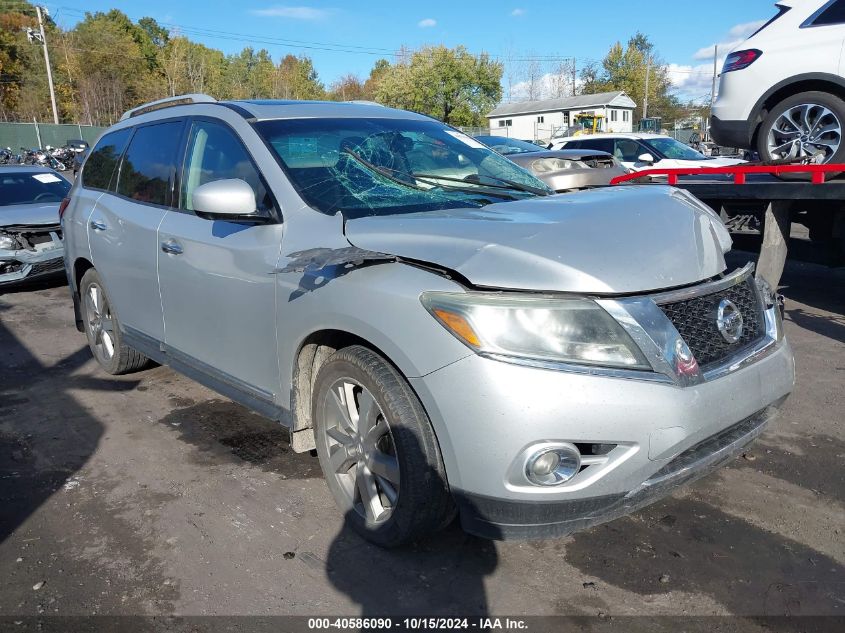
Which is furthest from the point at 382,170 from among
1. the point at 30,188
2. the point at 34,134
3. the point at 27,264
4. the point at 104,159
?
the point at 34,134

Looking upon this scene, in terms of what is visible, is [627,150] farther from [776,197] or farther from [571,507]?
[571,507]

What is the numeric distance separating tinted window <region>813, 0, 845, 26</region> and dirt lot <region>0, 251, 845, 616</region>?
11.7 ft

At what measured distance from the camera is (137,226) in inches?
165

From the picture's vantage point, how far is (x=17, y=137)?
47.3 meters

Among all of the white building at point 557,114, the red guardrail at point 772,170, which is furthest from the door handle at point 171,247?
the white building at point 557,114

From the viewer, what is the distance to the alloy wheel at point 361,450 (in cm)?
273

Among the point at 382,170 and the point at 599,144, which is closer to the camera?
the point at 382,170

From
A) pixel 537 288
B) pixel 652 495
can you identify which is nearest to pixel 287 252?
pixel 537 288

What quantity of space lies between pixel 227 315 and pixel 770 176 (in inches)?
220

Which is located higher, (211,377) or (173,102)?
(173,102)

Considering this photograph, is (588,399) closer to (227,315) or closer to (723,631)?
(723,631)

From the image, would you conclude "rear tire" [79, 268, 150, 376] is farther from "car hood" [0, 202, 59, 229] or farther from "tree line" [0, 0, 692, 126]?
"tree line" [0, 0, 692, 126]

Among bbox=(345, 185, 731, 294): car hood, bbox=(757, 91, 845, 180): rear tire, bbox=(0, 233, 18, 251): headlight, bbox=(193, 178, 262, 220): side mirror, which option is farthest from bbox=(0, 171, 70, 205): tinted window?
bbox=(757, 91, 845, 180): rear tire

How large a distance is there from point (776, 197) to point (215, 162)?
4.62 m
